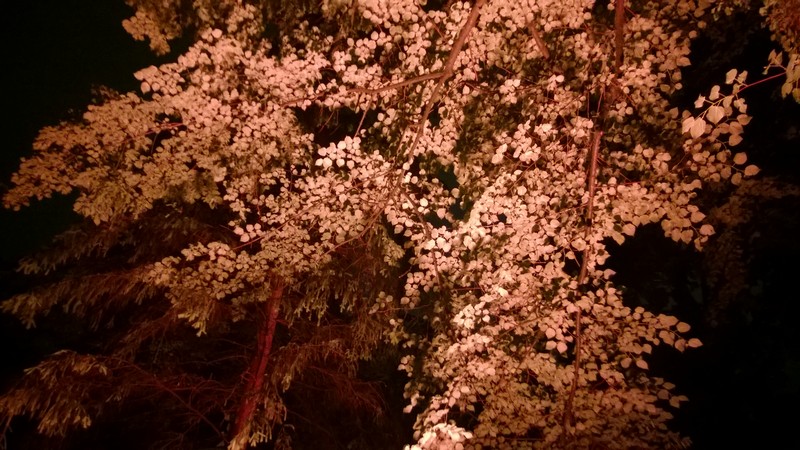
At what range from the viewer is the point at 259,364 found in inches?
222

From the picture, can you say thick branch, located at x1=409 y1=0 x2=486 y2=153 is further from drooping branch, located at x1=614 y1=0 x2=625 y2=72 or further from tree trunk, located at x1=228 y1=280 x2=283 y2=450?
tree trunk, located at x1=228 y1=280 x2=283 y2=450

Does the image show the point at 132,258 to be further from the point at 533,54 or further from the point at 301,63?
the point at 533,54

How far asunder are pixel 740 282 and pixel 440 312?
13.5 ft

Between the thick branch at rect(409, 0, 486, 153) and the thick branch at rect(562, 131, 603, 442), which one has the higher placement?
the thick branch at rect(409, 0, 486, 153)

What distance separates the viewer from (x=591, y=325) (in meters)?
3.54

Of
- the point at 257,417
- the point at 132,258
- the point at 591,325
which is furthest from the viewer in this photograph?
the point at 132,258

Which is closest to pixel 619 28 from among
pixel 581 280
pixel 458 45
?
pixel 458 45

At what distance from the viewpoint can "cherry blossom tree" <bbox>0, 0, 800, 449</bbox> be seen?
3484 millimetres

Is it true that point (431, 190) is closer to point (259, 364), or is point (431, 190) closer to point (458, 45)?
point (458, 45)

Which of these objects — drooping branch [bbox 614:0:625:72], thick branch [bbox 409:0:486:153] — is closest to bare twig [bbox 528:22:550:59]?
thick branch [bbox 409:0:486:153]

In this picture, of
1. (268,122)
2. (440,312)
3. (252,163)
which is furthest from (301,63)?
(440,312)

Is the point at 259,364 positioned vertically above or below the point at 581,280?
below

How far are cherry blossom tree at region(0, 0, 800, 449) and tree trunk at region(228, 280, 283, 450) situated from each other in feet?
0.13

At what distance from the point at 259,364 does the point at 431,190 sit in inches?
127
